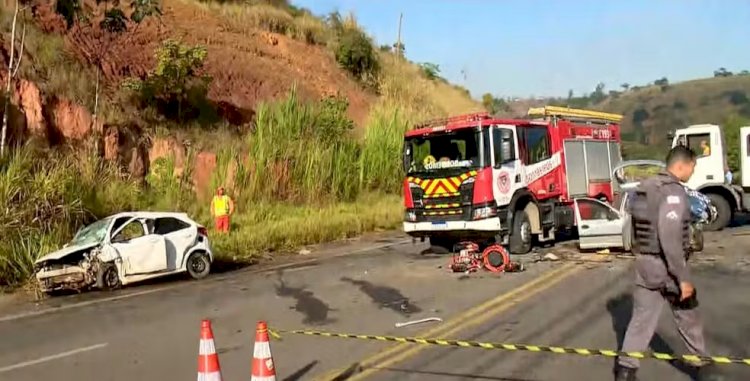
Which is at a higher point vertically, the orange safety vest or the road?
the orange safety vest

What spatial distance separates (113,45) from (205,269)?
62.7 feet

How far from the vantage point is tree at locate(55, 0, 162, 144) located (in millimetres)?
20473

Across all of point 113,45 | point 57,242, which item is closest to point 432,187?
point 57,242

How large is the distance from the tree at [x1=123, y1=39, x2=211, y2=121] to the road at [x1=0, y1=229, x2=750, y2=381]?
48.8 feet

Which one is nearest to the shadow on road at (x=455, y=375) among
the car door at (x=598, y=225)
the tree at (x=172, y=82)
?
the car door at (x=598, y=225)

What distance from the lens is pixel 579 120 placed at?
19.2m

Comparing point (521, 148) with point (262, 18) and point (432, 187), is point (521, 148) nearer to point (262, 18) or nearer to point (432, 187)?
point (432, 187)

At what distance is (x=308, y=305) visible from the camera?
11.0m

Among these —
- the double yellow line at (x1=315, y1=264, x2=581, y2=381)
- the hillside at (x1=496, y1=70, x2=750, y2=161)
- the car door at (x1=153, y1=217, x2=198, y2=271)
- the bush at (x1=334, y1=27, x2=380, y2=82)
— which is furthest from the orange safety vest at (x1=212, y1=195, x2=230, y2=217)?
the hillside at (x1=496, y1=70, x2=750, y2=161)

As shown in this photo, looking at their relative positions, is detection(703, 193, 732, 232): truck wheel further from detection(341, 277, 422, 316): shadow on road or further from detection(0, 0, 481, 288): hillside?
detection(341, 277, 422, 316): shadow on road

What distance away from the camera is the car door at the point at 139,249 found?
14.0 metres

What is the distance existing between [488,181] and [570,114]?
4.54m

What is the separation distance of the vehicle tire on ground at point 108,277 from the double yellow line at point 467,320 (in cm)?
708

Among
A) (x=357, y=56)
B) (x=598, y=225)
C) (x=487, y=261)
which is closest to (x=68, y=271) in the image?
(x=487, y=261)
